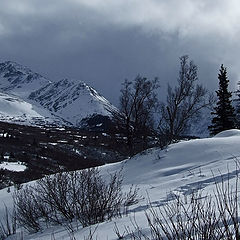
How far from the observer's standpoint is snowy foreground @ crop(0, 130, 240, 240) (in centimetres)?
1032

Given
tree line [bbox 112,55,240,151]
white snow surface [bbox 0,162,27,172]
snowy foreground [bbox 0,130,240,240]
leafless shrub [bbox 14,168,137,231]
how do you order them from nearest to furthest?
leafless shrub [bbox 14,168,137,231] < snowy foreground [bbox 0,130,240,240] < tree line [bbox 112,55,240,151] < white snow surface [bbox 0,162,27,172]

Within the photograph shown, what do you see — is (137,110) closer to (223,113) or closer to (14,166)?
(223,113)

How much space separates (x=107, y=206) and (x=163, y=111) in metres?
24.5

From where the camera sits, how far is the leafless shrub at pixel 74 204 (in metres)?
9.37

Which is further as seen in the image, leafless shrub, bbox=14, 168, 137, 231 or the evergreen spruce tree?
the evergreen spruce tree

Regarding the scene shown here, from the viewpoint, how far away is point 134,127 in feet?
107

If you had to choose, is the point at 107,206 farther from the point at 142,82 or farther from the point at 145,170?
the point at 142,82

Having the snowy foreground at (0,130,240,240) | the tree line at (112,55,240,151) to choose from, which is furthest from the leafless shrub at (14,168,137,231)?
the tree line at (112,55,240,151)

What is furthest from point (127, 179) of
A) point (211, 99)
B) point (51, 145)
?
point (51, 145)

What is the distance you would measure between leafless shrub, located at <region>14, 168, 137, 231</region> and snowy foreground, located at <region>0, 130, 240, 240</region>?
49 centimetres

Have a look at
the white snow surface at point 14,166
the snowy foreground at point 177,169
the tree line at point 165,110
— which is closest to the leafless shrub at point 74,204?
the snowy foreground at point 177,169

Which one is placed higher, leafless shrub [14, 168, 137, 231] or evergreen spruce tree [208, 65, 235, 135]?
evergreen spruce tree [208, 65, 235, 135]

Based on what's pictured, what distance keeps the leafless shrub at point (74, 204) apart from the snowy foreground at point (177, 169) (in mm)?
491

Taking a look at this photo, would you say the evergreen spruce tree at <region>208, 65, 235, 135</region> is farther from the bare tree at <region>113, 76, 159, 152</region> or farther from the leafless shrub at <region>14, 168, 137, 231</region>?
the leafless shrub at <region>14, 168, 137, 231</region>
